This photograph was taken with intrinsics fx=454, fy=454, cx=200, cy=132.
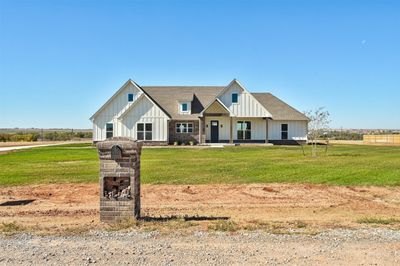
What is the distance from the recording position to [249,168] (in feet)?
62.7

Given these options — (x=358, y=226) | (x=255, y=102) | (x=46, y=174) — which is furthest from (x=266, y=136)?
(x=358, y=226)

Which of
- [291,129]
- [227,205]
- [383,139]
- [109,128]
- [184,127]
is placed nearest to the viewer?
[227,205]

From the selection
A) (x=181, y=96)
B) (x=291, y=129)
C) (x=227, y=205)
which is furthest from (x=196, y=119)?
(x=227, y=205)

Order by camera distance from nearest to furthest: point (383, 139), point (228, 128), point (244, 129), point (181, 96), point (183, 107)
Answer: point (228, 128) → point (183, 107) → point (244, 129) → point (181, 96) → point (383, 139)

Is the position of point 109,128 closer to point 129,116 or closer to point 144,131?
point 129,116

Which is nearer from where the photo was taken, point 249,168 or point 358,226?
point 358,226

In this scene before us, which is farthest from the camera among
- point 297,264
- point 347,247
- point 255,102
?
point 255,102

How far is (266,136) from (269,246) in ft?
131

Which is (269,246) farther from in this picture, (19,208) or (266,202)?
(19,208)

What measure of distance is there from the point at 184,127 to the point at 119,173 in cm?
3661

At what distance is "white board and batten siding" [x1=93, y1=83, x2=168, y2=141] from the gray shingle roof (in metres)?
2.23

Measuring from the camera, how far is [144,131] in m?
43.5

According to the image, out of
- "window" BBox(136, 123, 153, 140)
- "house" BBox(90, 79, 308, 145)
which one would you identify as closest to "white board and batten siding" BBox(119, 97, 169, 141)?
"house" BBox(90, 79, 308, 145)

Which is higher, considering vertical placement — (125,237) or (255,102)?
(255,102)
